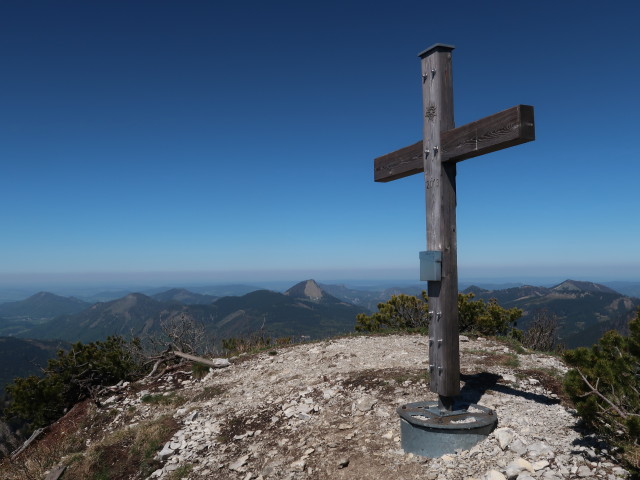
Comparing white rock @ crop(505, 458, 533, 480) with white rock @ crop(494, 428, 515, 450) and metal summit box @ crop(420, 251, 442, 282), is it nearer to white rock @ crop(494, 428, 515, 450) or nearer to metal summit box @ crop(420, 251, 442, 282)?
Result: white rock @ crop(494, 428, 515, 450)

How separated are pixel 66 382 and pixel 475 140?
13.7 meters

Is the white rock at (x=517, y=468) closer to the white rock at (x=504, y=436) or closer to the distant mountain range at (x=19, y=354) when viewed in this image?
the white rock at (x=504, y=436)

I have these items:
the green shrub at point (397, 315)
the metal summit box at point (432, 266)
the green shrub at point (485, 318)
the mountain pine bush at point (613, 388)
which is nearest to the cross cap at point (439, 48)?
the metal summit box at point (432, 266)

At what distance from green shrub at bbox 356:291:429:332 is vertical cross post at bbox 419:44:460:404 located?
41.7ft

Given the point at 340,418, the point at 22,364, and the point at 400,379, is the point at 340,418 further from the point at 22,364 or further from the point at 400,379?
the point at 22,364

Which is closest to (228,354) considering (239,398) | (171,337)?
(171,337)

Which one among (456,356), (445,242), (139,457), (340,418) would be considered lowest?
(139,457)

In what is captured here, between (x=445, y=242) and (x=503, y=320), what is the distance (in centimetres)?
1268

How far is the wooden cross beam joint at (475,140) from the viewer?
4.61m

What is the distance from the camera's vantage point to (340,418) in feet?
23.1

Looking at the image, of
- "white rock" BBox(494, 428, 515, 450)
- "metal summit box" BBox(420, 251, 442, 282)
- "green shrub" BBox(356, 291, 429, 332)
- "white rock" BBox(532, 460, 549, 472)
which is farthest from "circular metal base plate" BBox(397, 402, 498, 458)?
"green shrub" BBox(356, 291, 429, 332)

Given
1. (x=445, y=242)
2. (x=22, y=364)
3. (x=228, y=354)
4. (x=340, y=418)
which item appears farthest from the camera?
(x=22, y=364)

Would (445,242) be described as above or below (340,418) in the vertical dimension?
above

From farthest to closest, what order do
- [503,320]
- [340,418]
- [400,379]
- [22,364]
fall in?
[22,364] < [503,320] < [400,379] < [340,418]
